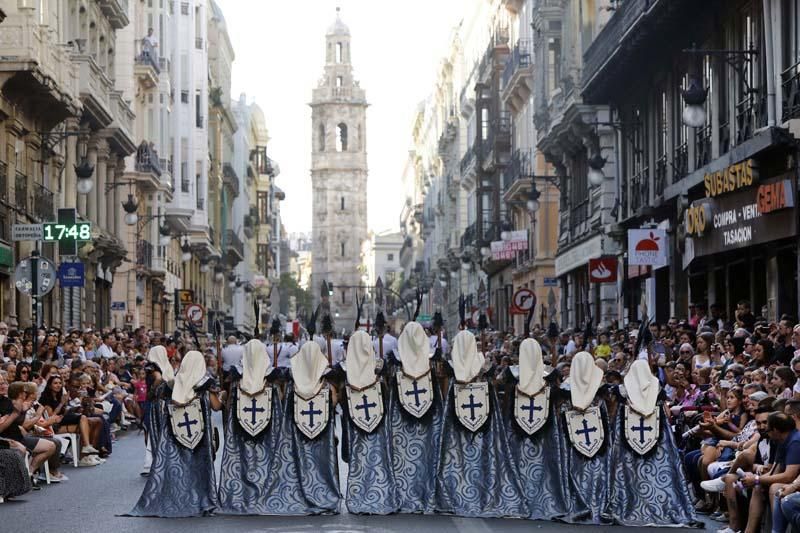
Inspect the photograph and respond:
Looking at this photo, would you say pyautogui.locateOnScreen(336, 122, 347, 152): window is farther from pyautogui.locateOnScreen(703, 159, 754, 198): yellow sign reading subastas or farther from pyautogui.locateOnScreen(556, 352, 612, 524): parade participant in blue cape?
pyautogui.locateOnScreen(556, 352, 612, 524): parade participant in blue cape

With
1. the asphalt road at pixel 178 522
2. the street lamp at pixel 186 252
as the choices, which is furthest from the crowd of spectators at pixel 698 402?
the street lamp at pixel 186 252

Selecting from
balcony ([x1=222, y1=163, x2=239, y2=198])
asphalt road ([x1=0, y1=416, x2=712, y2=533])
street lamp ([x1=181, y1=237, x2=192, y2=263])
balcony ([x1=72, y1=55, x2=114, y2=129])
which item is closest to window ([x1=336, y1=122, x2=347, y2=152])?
balcony ([x1=222, y1=163, x2=239, y2=198])

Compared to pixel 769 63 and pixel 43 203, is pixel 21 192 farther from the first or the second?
pixel 769 63

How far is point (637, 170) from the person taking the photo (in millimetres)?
37562

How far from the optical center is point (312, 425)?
1534cm

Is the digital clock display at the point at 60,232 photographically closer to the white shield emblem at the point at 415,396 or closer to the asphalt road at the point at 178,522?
the asphalt road at the point at 178,522

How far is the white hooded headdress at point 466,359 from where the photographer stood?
1534 cm

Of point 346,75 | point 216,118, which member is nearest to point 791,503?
point 216,118

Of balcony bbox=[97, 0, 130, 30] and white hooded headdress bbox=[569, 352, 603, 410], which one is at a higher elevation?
balcony bbox=[97, 0, 130, 30]

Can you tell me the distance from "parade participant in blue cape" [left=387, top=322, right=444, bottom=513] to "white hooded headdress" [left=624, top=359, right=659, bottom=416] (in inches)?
65.9

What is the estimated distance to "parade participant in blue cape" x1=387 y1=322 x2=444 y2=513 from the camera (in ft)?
50.1

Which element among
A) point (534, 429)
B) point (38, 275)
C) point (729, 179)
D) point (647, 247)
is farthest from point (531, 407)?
point (647, 247)

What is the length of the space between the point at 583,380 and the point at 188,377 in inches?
137

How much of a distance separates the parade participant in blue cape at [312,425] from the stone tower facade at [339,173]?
148812 mm
